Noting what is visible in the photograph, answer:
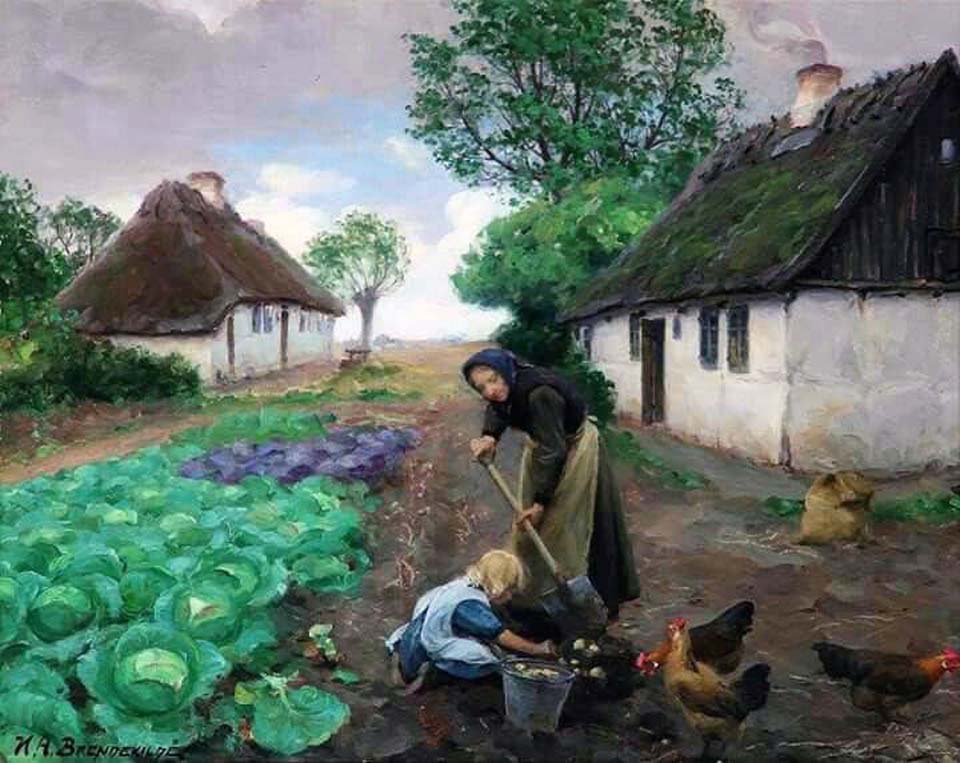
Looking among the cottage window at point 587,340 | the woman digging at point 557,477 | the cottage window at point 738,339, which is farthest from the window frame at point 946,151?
the woman digging at point 557,477

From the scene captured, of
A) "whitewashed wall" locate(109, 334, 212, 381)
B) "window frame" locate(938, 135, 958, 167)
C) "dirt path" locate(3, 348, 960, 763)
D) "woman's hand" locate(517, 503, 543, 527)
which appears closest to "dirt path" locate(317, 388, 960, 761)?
"dirt path" locate(3, 348, 960, 763)

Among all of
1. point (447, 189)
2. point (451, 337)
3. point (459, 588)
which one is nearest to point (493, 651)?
point (459, 588)

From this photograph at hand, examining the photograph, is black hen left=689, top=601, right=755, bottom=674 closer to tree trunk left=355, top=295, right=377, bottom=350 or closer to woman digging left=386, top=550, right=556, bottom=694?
woman digging left=386, top=550, right=556, bottom=694

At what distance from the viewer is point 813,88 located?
12.1 feet

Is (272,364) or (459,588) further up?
(272,364)

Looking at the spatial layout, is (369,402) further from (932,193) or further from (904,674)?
(932,193)

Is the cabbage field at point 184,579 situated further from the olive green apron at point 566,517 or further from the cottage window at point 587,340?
the cottage window at point 587,340

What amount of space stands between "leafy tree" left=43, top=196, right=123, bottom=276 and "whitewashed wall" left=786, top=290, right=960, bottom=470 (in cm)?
259

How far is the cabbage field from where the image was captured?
271cm

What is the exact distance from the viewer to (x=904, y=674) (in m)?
2.78

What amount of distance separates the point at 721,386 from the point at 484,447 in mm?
1304

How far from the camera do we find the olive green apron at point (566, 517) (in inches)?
121

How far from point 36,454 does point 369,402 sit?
1205 mm

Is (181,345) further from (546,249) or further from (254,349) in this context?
(546,249)
